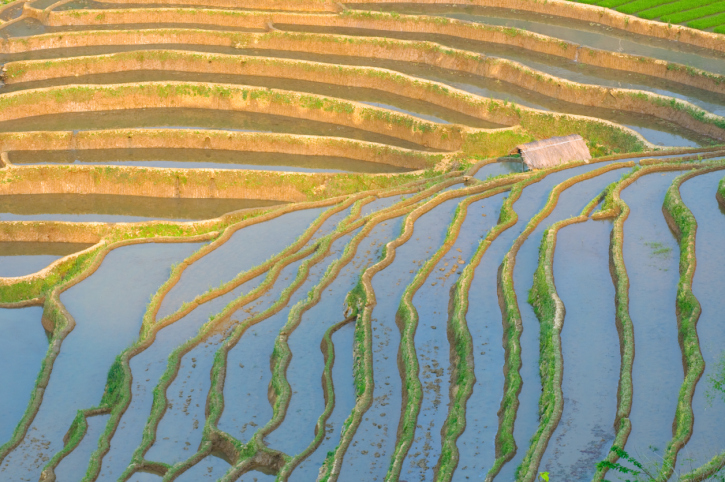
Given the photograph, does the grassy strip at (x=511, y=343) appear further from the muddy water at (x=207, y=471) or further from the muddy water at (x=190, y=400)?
the muddy water at (x=190, y=400)

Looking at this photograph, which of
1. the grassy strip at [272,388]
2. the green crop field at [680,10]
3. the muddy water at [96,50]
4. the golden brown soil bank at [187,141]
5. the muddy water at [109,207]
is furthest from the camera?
the muddy water at [96,50]

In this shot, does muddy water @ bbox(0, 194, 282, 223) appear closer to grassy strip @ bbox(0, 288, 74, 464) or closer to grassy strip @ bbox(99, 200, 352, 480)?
grassy strip @ bbox(99, 200, 352, 480)

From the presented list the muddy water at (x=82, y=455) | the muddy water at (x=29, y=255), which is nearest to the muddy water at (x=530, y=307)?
the muddy water at (x=82, y=455)

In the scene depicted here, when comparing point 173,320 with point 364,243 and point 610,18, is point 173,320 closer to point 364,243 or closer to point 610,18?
point 364,243

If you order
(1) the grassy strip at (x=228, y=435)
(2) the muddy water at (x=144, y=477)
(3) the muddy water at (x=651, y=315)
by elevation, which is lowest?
(2) the muddy water at (x=144, y=477)

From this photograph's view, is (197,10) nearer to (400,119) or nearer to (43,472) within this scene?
(400,119)

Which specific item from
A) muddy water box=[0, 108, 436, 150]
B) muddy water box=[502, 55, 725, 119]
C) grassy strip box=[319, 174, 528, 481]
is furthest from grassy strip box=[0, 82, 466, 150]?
grassy strip box=[319, 174, 528, 481]

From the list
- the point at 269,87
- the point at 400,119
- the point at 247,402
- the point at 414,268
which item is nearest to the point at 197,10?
the point at 269,87
